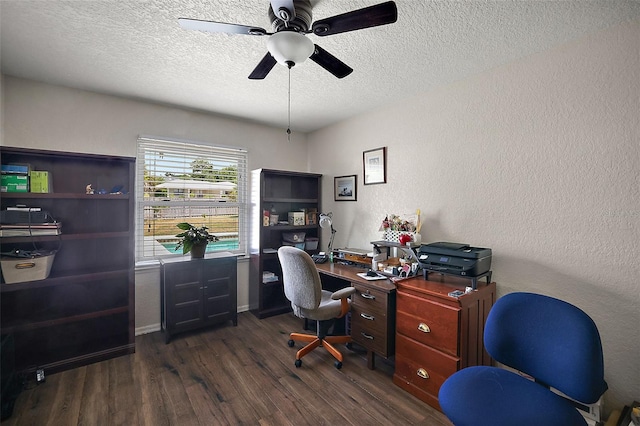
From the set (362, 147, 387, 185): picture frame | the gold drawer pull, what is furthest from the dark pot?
(362, 147, 387, 185): picture frame

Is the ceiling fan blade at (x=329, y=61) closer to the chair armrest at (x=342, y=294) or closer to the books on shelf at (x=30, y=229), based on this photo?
the chair armrest at (x=342, y=294)

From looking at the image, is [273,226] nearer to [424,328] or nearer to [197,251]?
Answer: [197,251]

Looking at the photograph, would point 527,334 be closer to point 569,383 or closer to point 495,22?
point 569,383

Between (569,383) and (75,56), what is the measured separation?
360 centimetres

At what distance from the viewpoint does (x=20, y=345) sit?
2.24m

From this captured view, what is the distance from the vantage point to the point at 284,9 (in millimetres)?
1258

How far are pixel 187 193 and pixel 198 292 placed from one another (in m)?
1.14

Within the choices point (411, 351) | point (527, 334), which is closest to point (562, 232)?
point (527, 334)

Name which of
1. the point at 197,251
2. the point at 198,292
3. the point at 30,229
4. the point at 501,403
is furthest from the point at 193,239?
the point at 501,403

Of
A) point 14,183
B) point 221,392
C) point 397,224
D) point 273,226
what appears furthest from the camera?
point 273,226

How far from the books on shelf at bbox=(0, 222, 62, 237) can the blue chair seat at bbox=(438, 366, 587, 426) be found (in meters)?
2.99

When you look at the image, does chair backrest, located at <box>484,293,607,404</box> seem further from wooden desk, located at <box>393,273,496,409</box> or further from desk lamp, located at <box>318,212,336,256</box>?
desk lamp, located at <box>318,212,336,256</box>

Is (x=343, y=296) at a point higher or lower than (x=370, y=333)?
higher

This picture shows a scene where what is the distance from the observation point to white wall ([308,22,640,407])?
167 centimetres
